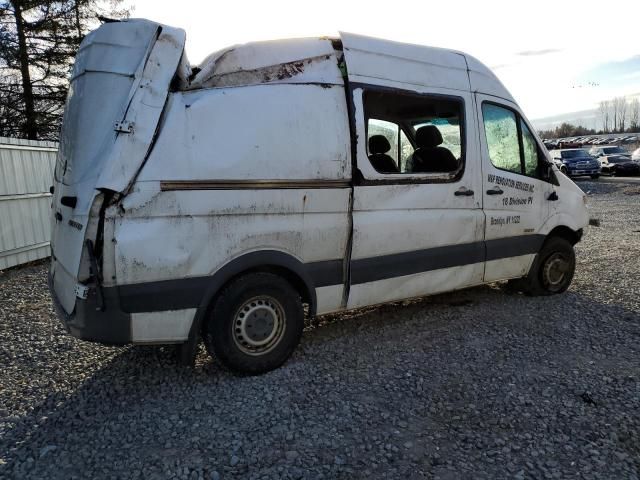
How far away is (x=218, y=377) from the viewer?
4.01m

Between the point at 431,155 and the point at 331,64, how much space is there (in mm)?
1469

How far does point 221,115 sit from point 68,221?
1.33m

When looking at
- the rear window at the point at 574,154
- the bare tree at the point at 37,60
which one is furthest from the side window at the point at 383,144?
the rear window at the point at 574,154

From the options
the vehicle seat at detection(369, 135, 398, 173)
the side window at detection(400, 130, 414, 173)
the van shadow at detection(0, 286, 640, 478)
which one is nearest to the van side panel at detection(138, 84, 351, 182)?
the vehicle seat at detection(369, 135, 398, 173)

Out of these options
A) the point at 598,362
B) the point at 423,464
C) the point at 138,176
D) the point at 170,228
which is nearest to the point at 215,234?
the point at 170,228

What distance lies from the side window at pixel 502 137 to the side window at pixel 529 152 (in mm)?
107

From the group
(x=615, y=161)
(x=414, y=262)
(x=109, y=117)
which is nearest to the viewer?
(x=109, y=117)

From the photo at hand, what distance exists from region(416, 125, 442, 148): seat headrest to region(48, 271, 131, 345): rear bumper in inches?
131

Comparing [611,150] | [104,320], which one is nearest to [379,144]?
[104,320]

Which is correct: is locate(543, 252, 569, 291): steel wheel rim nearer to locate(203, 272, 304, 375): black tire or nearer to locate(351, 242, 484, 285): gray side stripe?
locate(351, 242, 484, 285): gray side stripe

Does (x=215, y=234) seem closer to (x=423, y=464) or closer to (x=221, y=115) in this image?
(x=221, y=115)

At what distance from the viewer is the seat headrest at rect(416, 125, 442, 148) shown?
17.1 ft

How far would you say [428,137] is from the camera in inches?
207

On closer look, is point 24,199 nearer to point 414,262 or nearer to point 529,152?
point 414,262
